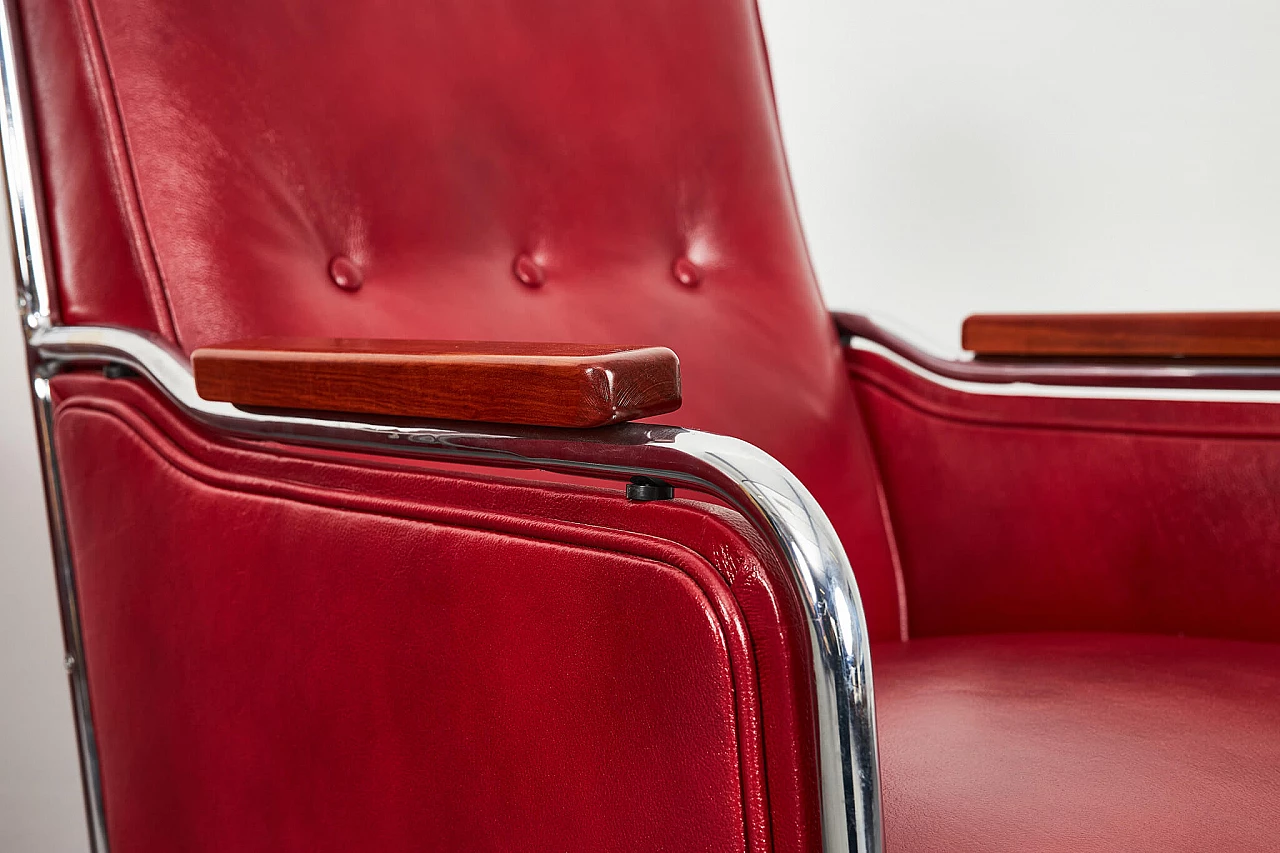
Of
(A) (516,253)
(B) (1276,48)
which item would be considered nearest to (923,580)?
(A) (516,253)

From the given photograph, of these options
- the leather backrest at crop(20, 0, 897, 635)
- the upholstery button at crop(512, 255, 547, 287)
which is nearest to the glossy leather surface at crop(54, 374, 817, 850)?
the leather backrest at crop(20, 0, 897, 635)

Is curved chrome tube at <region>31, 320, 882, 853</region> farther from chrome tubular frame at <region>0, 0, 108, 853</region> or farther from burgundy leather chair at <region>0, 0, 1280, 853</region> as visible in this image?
chrome tubular frame at <region>0, 0, 108, 853</region>

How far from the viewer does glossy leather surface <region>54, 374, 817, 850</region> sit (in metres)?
0.45

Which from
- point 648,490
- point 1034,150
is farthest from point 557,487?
point 1034,150

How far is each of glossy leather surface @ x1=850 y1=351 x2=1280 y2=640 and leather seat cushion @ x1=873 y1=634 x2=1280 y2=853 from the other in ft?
0.32

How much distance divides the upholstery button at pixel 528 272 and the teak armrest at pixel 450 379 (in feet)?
1.17

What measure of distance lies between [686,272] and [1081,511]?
1.36 feet

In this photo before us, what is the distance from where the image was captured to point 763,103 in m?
1.21

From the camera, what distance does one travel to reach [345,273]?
0.87m

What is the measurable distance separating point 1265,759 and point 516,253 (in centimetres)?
66

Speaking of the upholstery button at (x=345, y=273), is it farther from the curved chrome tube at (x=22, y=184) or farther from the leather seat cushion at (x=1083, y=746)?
the leather seat cushion at (x=1083, y=746)

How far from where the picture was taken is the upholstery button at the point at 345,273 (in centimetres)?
87

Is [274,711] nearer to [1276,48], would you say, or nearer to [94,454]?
[94,454]

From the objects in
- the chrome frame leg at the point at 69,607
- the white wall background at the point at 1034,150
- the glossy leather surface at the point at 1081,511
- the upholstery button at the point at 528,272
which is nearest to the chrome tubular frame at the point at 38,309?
the chrome frame leg at the point at 69,607
